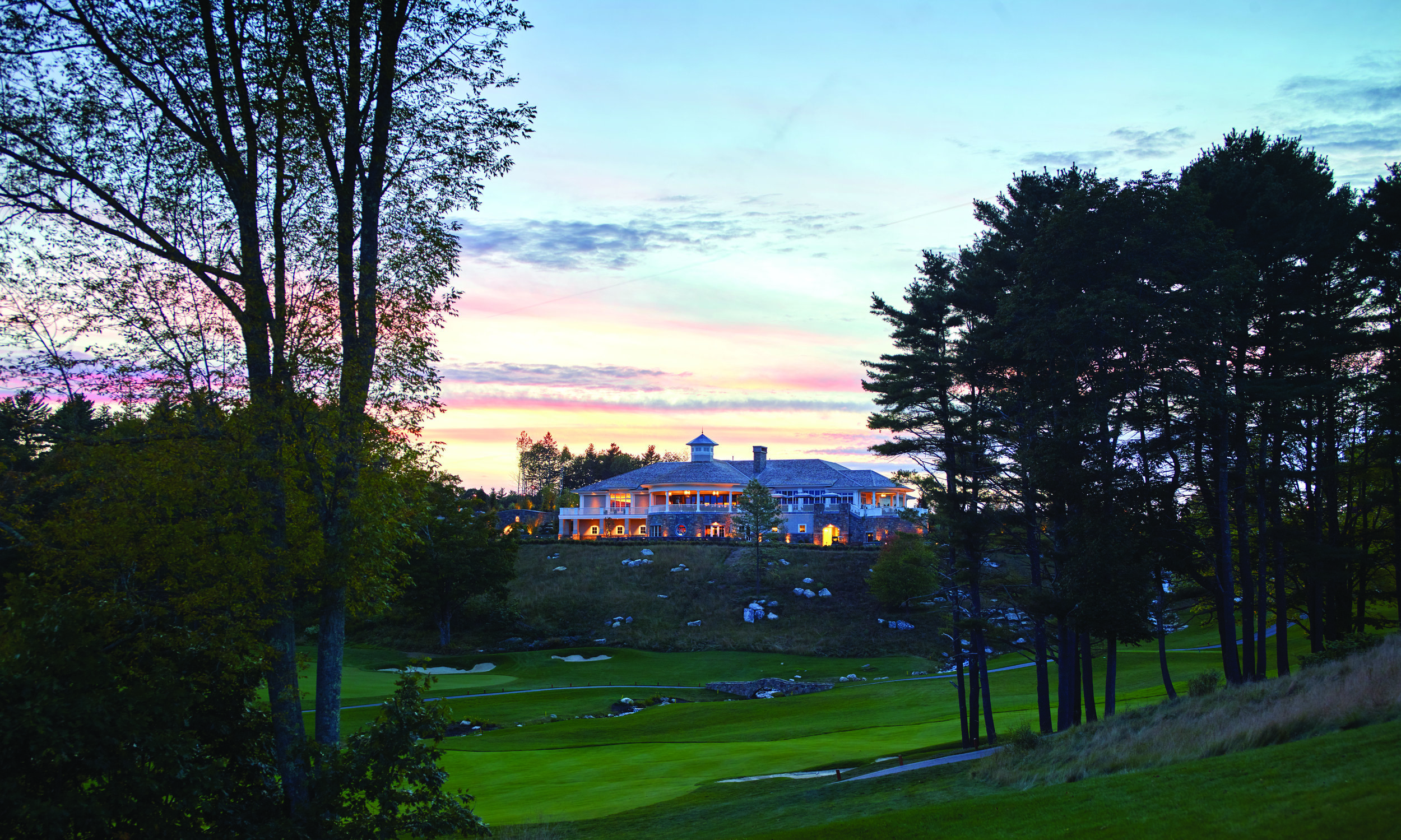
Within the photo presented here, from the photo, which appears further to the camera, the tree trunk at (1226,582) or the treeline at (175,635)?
the tree trunk at (1226,582)

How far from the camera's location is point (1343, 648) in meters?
21.4

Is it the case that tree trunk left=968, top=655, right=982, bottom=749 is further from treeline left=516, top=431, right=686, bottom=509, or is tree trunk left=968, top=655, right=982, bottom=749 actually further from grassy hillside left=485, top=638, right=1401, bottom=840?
treeline left=516, top=431, right=686, bottom=509

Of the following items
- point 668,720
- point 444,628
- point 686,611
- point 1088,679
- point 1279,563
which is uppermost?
point 1279,563

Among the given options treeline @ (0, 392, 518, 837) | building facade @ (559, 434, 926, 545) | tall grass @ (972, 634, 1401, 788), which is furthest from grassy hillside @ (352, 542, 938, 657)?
treeline @ (0, 392, 518, 837)

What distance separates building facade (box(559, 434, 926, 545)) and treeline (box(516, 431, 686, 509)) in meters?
48.6

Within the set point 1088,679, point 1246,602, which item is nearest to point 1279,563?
point 1246,602

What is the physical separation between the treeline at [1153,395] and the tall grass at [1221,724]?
406 cm

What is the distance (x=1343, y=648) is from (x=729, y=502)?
6154 centimetres

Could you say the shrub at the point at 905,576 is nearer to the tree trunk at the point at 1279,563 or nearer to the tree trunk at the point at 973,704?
the tree trunk at the point at 973,704

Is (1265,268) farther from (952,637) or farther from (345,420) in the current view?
(345,420)

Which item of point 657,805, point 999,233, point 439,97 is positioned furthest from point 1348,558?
point 439,97

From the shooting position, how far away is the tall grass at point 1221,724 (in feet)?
40.6

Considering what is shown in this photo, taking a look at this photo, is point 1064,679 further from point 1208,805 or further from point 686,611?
point 686,611

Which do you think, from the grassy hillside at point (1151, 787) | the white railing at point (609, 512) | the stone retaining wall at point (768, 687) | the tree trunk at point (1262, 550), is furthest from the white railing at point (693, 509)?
the grassy hillside at point (1151, 787)
